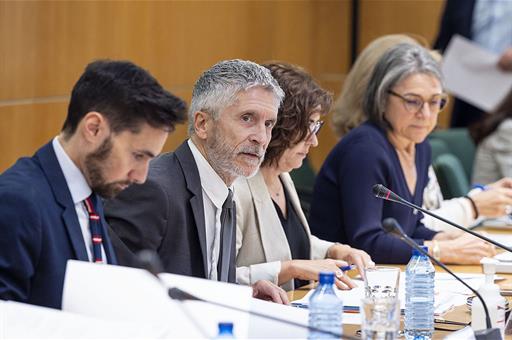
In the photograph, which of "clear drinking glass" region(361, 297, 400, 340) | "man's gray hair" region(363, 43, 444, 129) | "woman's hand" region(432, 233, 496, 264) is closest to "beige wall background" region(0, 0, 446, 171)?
"man's gray hair" region(363, 43, 444, 129)

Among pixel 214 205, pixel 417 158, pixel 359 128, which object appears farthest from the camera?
pixel 417 158

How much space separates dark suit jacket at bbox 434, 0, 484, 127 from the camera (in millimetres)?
6992

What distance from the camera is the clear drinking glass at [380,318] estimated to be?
2154 mm

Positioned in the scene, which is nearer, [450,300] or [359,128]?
[450,300]

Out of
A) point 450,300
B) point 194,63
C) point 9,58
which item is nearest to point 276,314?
point 450,300

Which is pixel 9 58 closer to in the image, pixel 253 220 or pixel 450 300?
pixel 253 220

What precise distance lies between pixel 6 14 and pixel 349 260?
71.2 inches

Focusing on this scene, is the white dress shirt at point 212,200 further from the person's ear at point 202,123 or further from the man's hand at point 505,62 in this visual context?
the man's hand at point 505,62

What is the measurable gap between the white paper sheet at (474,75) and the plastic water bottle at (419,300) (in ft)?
12.5

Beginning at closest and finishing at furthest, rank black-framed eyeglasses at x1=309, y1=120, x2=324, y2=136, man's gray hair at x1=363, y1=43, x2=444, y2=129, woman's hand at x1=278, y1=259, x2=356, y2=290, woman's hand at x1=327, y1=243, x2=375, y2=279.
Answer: woman's hand at x1=278, y1=259, x2=356, y2=290, woman's hand at x1=327, y1=243, x2=375, y2=279, black-framed eyeglasses at x1=309, y1=120, x2=324, y2=136, man's gray hair at x1=363, y1=43, x2=444, y2=129

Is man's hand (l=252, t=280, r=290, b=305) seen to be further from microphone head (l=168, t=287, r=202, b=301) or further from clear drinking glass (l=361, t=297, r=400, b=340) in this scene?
microphone head (l=168, t=287, r=202, b=301)

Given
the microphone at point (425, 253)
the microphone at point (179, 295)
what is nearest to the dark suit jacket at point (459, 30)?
the microphone at point (425, 253)

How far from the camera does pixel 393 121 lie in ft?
12.7

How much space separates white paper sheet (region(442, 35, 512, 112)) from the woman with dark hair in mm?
452
